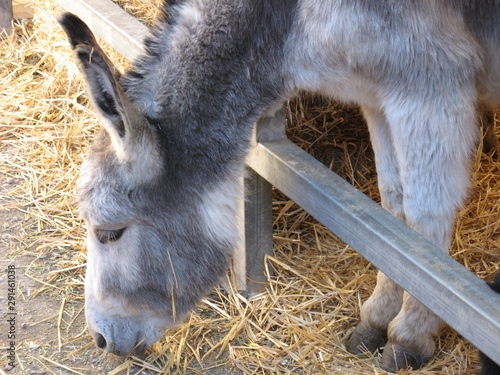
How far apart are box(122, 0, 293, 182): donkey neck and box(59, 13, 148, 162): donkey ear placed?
0.15 m

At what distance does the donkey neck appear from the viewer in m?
2.22

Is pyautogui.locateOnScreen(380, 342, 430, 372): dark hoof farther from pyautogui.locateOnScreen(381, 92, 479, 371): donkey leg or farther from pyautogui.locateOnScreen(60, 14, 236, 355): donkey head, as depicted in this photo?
pyautogui.locateOnScreen(60, 14, 236, 355): donkey head

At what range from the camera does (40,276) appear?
321 centimetres

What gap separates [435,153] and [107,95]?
1.04 metres

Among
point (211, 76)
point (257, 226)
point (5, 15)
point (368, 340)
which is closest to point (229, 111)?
point (211, 76)

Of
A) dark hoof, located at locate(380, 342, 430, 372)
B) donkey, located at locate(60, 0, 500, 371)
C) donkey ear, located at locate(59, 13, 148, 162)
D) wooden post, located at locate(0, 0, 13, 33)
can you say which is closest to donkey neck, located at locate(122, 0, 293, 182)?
donkey, located at locate(60, 0, 500, 371)

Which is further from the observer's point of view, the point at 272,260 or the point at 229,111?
the point at 272,260

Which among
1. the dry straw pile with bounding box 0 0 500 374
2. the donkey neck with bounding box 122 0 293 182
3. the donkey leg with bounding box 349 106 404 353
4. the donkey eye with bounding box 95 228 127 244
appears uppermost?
the donkey neck with bounding box 122 0 293 182

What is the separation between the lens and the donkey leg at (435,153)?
7.17ft

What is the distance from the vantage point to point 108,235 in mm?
2283

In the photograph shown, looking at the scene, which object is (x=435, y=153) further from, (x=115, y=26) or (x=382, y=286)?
(x=115, y=26)

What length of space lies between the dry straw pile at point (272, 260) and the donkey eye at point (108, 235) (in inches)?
22.6

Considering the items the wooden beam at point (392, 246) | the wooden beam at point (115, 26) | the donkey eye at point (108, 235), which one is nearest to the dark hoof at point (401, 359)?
the wooden beam at point (392, 246)

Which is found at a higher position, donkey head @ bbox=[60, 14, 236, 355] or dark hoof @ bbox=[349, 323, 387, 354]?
donkey head @ bbox=[60, 14, 236, 355]
